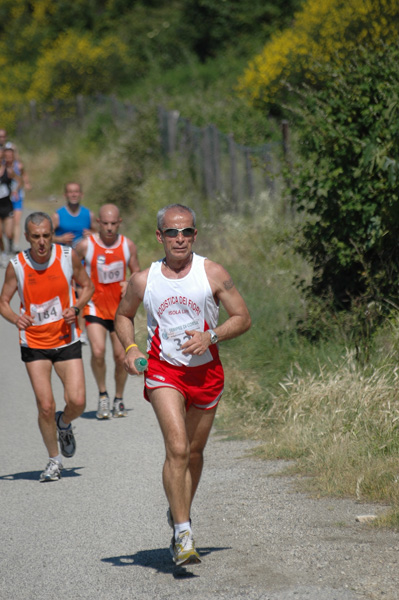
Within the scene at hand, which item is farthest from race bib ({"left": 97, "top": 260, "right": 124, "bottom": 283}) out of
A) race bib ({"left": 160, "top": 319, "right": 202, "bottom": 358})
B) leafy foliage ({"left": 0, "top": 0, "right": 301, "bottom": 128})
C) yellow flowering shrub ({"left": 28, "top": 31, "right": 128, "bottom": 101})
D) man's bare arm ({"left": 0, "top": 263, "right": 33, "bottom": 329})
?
yellow flowering shrub ({"left": 28, "top": 31, "right": 128, "bottom": 101})

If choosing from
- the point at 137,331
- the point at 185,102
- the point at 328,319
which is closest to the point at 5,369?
the point at 137,331

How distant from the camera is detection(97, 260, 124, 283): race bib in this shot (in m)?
9.96

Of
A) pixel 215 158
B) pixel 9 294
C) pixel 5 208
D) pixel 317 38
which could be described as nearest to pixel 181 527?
pixel 9 294

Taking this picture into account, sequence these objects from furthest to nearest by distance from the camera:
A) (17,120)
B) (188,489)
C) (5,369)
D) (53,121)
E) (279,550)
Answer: (17,120), (53,121), (5,369), (279,550), (188,489)

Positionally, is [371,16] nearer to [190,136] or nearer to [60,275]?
[190,136]

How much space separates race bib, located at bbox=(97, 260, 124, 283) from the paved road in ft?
5.39

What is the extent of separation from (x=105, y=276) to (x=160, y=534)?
400cm

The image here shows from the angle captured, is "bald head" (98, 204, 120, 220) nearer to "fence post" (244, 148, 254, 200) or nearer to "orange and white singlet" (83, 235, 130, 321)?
"orange and white singlet" (83, 235, 130, 321)

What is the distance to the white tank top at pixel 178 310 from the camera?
5656 mm

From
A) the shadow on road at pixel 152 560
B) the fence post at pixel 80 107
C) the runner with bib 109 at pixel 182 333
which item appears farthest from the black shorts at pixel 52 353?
the fence post at pixel 80 107

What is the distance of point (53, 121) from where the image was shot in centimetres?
3269

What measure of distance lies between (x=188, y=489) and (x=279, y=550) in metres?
0.72

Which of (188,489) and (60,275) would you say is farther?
(60,275)

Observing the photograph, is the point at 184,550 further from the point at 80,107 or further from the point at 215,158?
the point at 80,107
